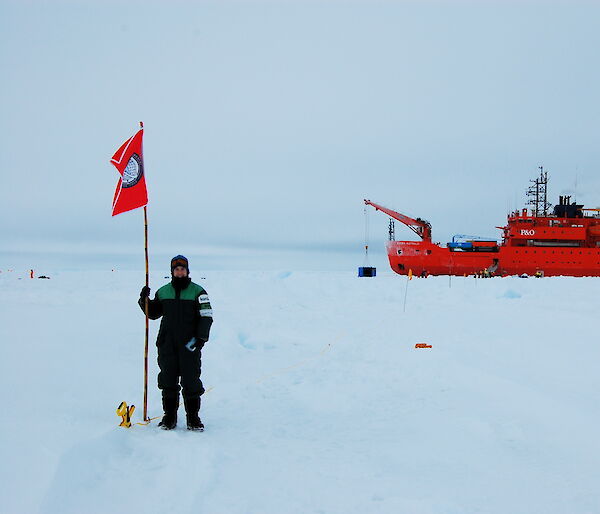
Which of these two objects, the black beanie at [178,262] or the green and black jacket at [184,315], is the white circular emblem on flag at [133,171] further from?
the green and black jacket at [184,315]

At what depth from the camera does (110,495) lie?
2820 millimetres

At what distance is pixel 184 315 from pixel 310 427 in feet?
5.48

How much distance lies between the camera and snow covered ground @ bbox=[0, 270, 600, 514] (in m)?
2.86

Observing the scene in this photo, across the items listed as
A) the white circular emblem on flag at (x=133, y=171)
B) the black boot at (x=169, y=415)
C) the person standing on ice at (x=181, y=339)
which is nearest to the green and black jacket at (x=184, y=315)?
the person standing on ice at (x=181, y=339)

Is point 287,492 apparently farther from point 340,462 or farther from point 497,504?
point 497,504

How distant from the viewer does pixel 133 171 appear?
4359 millimetres

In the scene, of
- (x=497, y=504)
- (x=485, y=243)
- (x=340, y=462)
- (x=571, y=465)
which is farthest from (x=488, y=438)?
(x=485, y=243)

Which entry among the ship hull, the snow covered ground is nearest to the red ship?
the ship hull

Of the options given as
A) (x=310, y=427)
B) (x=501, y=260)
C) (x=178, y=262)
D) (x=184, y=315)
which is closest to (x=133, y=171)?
(x=178, y=262)

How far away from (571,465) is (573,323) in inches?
320

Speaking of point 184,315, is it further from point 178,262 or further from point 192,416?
point 192,416

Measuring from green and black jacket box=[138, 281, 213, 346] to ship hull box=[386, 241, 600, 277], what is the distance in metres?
35.8

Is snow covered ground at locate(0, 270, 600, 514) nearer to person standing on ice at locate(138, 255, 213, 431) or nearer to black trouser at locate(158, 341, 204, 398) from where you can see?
person standing on ice at locate(138, 255, 213, 431)

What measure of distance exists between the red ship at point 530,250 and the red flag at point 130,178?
34.3 m
